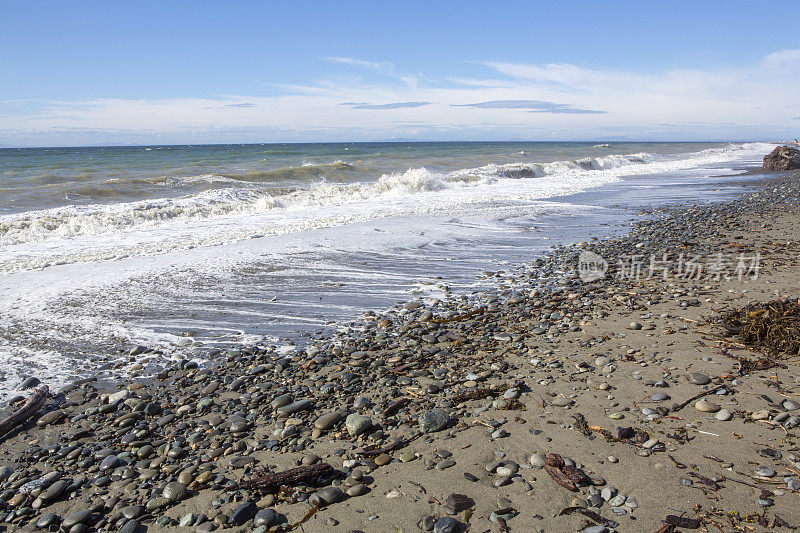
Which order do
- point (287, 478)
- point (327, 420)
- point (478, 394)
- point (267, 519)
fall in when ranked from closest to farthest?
point (267, 519)
point (287, 478)
point (327, 420)
point (478, 394)

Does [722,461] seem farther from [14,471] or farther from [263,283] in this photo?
[263,283]

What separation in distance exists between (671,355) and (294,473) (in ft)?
10.1

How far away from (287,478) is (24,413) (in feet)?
7.12

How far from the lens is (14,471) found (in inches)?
117

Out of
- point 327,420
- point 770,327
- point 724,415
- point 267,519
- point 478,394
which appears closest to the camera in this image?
point 267,519

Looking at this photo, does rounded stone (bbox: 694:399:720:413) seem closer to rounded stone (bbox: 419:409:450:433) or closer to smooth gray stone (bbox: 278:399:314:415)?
rounded stone (bbox: 419:409:450:433)

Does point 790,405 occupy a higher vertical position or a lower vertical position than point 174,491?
higher

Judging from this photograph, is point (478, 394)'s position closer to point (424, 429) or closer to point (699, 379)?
point (424, 429)

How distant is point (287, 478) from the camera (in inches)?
106

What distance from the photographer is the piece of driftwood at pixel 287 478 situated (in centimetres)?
267

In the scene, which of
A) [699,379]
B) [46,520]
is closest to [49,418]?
[46,520]

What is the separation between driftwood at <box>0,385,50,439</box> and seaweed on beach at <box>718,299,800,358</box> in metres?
5.45

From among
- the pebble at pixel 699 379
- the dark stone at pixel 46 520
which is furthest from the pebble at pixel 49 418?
the pebble at pixel 699 379

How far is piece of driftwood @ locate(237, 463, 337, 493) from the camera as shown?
2.67m
